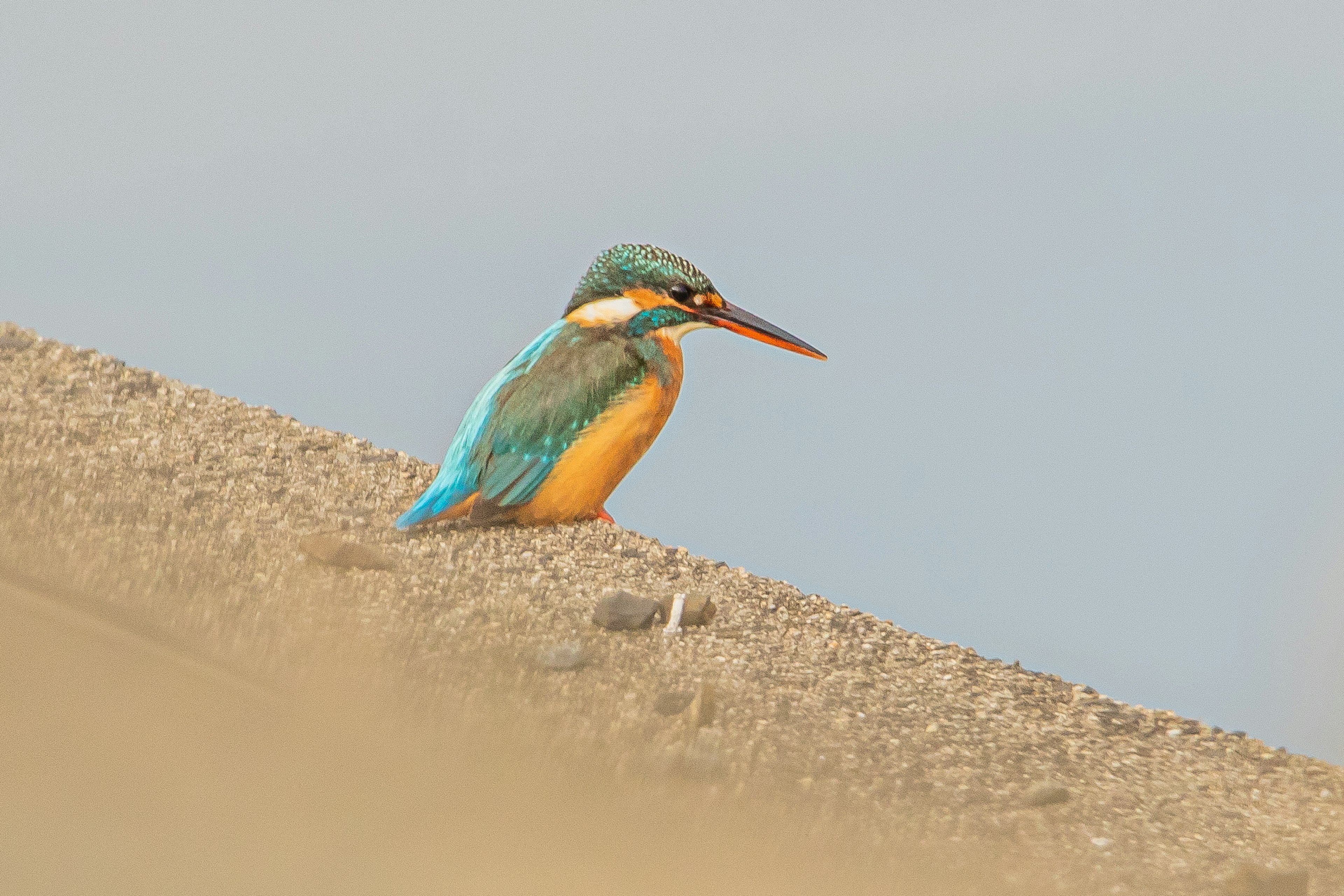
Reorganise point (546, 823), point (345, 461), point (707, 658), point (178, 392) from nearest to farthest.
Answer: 1. point (546, 823)
2. point (707, 658)
3. point (345, 461)
4. point (178, 392)

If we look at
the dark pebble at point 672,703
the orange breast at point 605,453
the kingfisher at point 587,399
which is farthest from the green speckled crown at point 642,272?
the dark pebble at point 672,703

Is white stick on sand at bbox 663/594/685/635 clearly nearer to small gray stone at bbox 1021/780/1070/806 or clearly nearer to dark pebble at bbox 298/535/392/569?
dark pebble at bbox 298/535/392/569

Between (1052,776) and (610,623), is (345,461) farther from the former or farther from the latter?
(1052,776)

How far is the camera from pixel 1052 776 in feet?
10.3

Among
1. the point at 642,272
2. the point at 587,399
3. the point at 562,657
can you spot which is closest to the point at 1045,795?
the point at 562,657

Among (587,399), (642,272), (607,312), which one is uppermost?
(642,272)

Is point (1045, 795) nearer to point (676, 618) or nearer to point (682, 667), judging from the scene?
point (682, 667)

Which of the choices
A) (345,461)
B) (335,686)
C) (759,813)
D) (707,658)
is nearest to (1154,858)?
(759,813)

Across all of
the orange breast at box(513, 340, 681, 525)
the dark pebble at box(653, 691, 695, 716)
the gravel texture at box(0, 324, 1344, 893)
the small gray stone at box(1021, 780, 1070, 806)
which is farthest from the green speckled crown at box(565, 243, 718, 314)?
the small gray stone at box(1021, 780, 1070, 806)

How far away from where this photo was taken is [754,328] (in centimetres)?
433

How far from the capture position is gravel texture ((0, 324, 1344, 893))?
286 cm

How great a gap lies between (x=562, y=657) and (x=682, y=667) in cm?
35

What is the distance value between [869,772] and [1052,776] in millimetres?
527

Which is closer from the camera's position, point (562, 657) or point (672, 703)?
point (672, 703)
